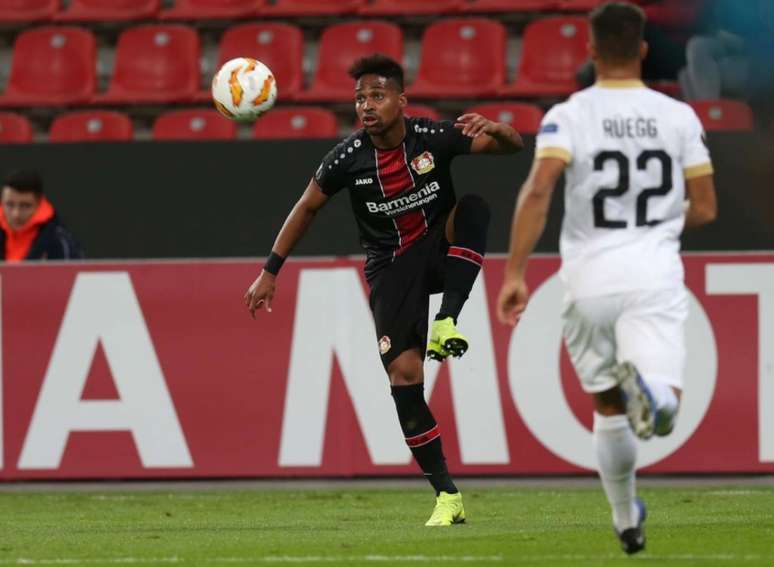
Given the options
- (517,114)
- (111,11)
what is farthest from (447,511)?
(111,11)

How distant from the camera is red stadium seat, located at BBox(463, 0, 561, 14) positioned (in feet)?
47.4

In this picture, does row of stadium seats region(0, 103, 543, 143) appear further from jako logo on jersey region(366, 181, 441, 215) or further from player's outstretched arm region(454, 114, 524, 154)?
player's outstretched arm region(454, 114, 524, 154)

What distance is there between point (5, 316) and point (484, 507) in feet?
12.0

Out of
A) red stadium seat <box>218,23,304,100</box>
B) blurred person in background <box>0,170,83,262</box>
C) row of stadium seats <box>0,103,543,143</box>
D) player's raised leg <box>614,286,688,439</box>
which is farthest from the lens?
red stadium seat <box>218,23,304,100</box>

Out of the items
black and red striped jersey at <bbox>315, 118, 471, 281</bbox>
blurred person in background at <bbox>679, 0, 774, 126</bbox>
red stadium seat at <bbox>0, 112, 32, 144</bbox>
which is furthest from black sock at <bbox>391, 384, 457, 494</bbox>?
red stadium seat at <bbox>0, 112, 32, 144</bbox>

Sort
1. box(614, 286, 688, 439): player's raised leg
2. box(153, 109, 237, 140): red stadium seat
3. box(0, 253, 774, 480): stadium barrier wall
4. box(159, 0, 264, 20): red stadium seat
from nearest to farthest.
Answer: box(614, 286, 688, 439): player's raised leg
box(0, 253, 774, 480): stadium barrier wall
box(153, 109, 237, 140): red stadium seat
box(159, 0, 264, 20): red stadium seat

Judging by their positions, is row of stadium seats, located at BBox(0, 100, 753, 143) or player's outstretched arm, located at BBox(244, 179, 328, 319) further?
row of stadium seats, located at BBox(0, 100, 753, 143)

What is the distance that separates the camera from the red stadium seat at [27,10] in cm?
1513

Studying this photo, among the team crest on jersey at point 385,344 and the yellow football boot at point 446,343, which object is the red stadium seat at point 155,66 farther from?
the yellow football boot at point 446,343

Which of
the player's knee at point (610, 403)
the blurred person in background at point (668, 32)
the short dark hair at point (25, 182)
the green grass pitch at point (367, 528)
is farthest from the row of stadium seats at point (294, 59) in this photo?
the player's knee at point (610, 403)

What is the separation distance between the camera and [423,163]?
8.37 meters

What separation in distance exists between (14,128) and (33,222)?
250 cm

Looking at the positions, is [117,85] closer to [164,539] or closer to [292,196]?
[292,196]

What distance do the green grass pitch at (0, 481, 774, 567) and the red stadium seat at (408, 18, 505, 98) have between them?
4.25 m
